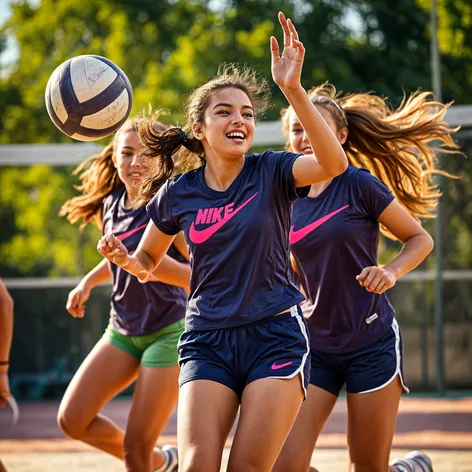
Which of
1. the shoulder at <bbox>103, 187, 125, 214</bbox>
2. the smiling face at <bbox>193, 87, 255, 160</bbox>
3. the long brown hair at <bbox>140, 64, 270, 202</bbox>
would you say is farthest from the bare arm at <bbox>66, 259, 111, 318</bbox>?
the smiling face at <bbox>193, 87, 255, 160</bbox>

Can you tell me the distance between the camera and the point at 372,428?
14.9ft

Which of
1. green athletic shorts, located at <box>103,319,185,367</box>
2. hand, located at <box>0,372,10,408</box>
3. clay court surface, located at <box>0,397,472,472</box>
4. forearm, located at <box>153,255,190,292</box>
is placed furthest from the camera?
clay court surface, located at <box>0,397,472,472</box>

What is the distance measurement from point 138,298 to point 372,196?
1.66 m

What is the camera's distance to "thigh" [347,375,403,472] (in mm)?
4555

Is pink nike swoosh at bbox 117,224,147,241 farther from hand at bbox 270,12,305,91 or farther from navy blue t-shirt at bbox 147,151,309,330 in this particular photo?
hand at bbox 270,12,305,91

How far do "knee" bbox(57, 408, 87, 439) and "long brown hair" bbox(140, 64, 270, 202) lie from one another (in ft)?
4.78

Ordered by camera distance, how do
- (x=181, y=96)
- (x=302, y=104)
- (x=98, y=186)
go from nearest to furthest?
(x=302, y=104), (x=98, y=186), (x=181, y=96)

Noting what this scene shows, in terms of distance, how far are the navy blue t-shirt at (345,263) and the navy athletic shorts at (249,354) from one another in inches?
30.4

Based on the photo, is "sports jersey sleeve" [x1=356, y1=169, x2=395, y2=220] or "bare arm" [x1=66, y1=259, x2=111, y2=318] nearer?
"sports jersey sleeve" [x1=356, y1=169, x2=395, y2=220]

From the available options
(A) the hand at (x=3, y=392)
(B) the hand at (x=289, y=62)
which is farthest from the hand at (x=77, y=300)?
(B) the hand at (x=289, y=62)

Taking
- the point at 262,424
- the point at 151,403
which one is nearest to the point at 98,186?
the point at 151,403

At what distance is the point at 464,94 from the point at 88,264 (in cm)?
869

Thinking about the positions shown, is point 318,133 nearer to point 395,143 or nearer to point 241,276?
point 241,276

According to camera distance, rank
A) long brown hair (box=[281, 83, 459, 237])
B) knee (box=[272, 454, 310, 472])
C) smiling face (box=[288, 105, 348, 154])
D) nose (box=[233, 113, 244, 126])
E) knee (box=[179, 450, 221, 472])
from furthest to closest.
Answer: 1. long brown hair (box=[281, 83, 459, 237])
2. smiling face (box=[288, 105, 348, 154])
3. knee (box=[272, 454, 310, 472])
4. nose (box=[233, 113, 244, 126])
5. knee (box=[179, 450, 221, 472])
